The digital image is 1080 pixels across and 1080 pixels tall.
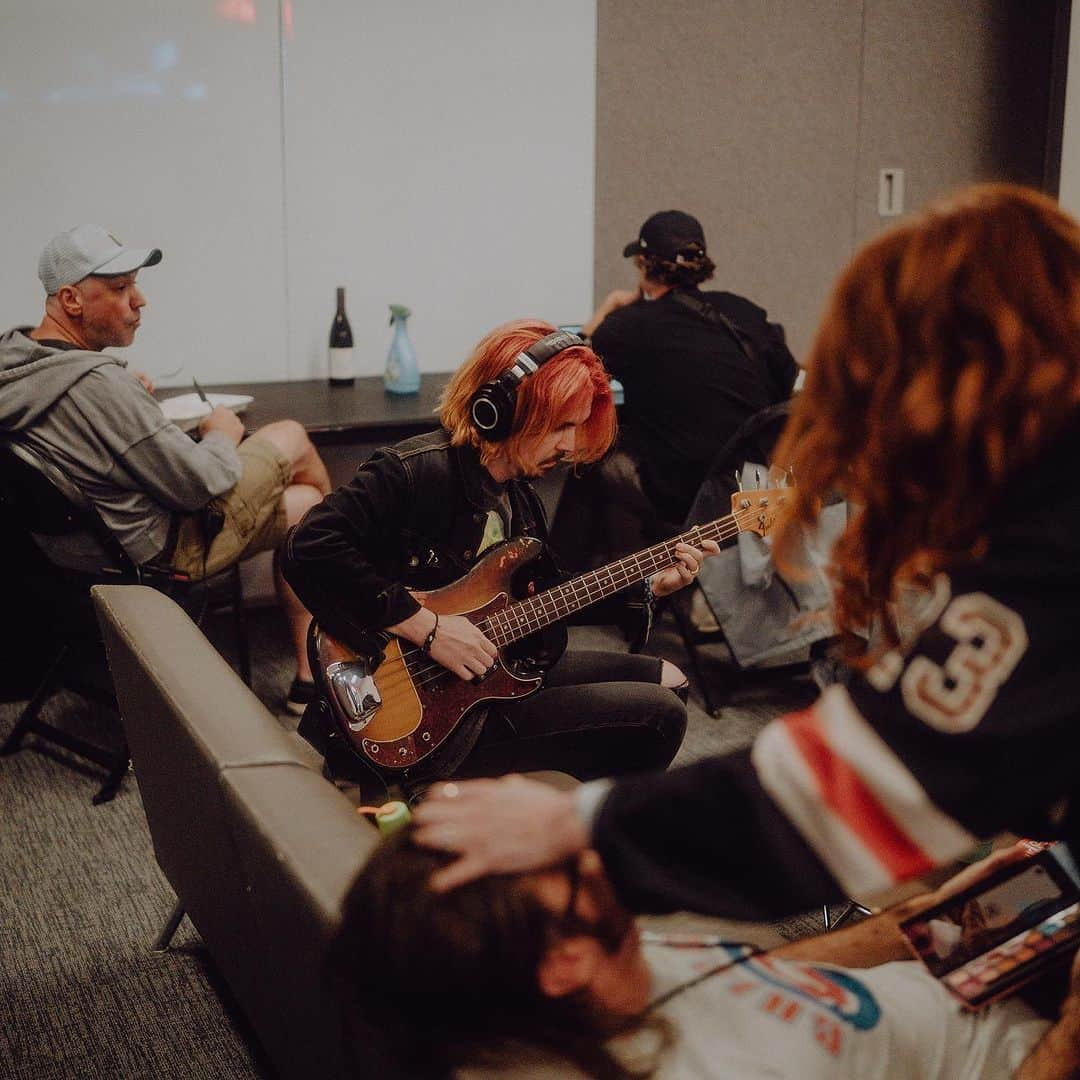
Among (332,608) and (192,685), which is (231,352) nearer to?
(332,608)

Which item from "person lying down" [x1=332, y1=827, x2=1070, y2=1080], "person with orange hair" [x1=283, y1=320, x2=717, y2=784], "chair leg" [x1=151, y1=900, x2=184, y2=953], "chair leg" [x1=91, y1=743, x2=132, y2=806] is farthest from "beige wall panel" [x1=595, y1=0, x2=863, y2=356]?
"person lying down" [x1=332, y1=827, x2=1070, y2=1080]

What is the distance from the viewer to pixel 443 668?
197cm

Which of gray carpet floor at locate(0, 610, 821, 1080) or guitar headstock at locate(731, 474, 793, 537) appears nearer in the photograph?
gray carpet floor at locate(0, 610, 821, 1080)

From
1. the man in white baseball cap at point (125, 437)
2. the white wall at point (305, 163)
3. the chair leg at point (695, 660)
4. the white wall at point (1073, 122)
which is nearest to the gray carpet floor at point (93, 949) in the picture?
the chair leg at point (695, 660)

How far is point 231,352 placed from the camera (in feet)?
12.4

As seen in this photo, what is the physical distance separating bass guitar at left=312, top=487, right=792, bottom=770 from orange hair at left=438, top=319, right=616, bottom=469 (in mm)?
178

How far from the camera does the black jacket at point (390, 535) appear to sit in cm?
192

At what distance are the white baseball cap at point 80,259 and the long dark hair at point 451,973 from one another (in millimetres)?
2190

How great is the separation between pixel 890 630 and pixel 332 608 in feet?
3.58

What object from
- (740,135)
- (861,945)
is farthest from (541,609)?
(740,135)

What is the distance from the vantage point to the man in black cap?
3.35 metres

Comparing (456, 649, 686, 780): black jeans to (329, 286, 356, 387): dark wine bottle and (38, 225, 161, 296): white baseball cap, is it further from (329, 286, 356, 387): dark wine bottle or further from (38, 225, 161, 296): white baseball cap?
(329, 286, 356, 387): dark wine bottle

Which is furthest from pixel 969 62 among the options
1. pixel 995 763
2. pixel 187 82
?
pixel 995 763

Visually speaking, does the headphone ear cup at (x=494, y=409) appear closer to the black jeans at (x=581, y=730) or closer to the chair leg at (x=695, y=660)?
the black jeans at (x=581, y=730)
